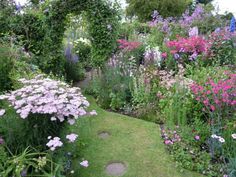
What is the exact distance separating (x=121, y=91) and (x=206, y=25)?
5335 millimetres

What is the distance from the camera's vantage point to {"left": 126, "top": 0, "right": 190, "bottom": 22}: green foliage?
17938 millimetres

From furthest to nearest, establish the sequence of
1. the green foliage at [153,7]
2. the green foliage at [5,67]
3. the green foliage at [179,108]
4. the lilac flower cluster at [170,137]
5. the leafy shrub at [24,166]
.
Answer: the green foliage at [153,7] < the green foliage at [5,67] < the green foliage at [179,108] < the lilac flower cluster at [170,137] < the leafy shrub at [24,166]

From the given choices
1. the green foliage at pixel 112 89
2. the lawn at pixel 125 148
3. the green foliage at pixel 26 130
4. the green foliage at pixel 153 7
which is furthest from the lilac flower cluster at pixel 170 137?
the green foliage at pixel 153 7

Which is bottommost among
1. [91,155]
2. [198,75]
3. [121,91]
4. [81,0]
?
[91,155]

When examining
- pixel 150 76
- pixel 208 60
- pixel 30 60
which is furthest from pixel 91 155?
pixel 208 60

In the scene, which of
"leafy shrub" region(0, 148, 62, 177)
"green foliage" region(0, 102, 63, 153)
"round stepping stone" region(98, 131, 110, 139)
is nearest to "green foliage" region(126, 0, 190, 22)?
"round stepping stone" region(98, 131, 110, 139)

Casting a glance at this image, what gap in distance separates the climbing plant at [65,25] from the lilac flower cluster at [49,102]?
3.02 metres

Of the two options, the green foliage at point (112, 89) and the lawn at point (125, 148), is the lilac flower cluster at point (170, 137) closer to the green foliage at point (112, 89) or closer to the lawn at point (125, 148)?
the lawn at point (125, 148)

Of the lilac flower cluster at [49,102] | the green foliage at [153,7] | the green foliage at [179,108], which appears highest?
the green foliage at [153,7]

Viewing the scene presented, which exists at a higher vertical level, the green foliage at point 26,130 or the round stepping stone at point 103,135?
the green foliage at point 26,130

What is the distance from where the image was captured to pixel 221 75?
4.64 metres

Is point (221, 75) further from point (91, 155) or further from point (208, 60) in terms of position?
point (91, 155)

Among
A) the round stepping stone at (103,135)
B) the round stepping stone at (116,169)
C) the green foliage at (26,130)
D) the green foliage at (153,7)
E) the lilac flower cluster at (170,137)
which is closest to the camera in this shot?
the green foliage at (26,130)

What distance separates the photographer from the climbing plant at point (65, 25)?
5.90 meters
